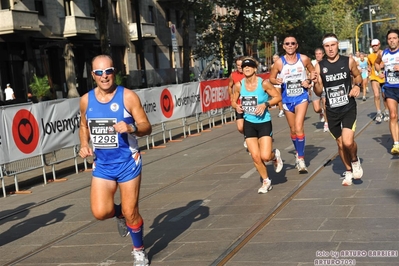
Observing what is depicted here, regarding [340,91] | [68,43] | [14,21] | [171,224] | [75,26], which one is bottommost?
[171,224]

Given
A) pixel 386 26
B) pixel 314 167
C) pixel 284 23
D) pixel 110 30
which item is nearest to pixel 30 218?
pixel 314 167

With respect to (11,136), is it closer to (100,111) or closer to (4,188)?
Answer: (4,188)

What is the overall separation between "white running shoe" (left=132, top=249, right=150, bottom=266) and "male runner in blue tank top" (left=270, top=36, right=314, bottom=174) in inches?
197

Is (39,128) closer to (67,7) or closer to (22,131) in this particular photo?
(22,131)

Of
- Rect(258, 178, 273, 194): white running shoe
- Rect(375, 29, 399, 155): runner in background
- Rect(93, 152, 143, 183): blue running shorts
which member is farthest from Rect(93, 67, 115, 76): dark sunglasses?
Rect(375, 29, 399, 155): runner in background

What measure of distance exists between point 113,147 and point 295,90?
526 cm

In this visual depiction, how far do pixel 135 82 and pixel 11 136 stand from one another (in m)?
35.0

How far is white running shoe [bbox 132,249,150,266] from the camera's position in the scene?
6.25 m

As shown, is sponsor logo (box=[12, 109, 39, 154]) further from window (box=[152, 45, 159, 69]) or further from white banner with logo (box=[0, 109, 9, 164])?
window (box=[152, 45, 159, 69])

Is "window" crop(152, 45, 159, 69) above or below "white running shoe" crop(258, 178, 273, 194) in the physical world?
above

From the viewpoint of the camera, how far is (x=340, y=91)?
30.8ft

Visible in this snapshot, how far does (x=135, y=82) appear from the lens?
47188 mm

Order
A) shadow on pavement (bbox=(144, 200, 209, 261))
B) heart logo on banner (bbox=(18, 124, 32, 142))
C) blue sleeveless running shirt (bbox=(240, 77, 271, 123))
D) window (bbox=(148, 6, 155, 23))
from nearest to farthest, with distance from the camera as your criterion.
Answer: shadow on pavement (bbox=(144, 200, 209, 261)) < blue sleeveless running shirt (bbox=(240, 77, 271, 123)) < heart logo on banner (bbox=(18, 124, 32, 142)) < window (bbox=(148, 6, 155, 23))

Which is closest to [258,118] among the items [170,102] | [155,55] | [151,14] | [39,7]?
[170,102]
